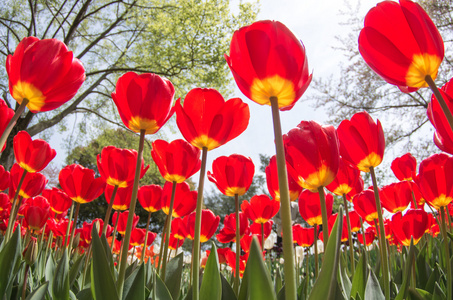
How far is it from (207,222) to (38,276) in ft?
2.21

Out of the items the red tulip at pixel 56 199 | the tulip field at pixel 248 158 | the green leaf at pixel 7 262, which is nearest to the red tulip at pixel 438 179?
the tulip field at pixel 248 158

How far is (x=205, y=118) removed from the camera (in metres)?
0.68

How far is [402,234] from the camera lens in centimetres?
126

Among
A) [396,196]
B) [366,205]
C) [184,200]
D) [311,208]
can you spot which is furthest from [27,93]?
[396,196]

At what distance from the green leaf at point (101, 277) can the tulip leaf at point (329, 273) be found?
0.29 m

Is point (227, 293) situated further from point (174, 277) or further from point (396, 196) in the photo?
point (396, 196)

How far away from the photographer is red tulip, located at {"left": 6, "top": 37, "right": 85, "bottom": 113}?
0.63 m

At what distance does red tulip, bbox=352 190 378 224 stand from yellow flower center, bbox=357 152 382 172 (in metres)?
0.51

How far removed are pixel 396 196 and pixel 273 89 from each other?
106 centimetres

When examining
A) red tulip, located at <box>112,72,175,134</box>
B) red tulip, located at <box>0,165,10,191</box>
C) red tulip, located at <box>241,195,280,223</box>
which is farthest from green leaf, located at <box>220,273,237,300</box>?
red tulip, located at <box>0,165,10,191</box>

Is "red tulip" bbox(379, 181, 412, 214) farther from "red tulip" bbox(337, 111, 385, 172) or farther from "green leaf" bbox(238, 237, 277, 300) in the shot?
"green leaf" bbox(238, 237, 277, 300)

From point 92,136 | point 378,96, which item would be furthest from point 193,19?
point 378,96

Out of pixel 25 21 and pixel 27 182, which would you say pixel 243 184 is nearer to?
pixel 27 182

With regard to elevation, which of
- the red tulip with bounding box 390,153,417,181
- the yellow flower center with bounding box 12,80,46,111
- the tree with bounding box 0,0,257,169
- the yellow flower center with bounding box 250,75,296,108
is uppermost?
the tree with bounding box 0,0,257,169
